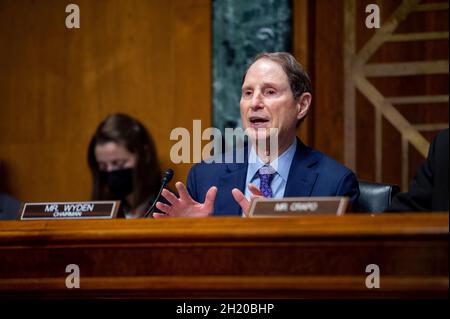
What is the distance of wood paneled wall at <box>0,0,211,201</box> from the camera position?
4.71 metres

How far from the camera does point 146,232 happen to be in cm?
194

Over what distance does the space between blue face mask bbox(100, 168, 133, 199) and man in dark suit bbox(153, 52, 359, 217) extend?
3.30ft

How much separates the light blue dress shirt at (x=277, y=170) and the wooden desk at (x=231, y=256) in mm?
1024

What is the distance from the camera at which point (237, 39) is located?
4512 millimetres

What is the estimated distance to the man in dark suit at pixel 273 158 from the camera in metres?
2.92

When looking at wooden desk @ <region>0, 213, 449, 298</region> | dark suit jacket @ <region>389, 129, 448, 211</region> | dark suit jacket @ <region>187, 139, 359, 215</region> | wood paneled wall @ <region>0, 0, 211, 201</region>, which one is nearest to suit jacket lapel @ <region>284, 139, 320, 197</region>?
dark suit jacket @ <region>187, 139, 359, 215</region>

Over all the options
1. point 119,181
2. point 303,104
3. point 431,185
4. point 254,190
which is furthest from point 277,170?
point 119,181

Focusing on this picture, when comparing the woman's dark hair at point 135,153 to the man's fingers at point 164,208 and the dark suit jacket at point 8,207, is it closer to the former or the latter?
the dark suit jacket at point 8,207

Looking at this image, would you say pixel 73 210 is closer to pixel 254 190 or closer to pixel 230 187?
pixel 254 190

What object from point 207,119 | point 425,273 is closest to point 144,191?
point 207,119

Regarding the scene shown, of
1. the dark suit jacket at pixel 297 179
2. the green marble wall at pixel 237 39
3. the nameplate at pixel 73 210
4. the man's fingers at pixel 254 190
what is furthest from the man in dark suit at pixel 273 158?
the green marble wall at pixel 237 39
